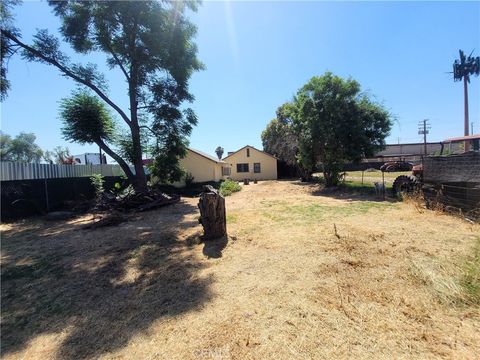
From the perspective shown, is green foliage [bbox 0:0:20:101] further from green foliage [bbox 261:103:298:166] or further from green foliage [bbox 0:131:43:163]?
green foliage [bbox 0:131:43:163]

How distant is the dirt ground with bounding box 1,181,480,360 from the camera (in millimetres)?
2496

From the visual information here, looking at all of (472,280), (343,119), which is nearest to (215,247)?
(472,280)

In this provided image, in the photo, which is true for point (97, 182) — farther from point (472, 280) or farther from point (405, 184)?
point (405, 184)

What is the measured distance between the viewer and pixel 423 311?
284 cm

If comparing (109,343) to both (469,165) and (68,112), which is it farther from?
(68,112)

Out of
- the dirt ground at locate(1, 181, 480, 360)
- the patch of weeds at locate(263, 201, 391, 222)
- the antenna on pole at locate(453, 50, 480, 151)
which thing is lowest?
the dirt ground at locate(1, 181, 480, 360)

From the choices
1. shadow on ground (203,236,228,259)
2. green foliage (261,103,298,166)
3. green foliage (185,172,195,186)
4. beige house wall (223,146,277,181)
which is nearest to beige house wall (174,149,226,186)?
green foliage (185,172,195,186)

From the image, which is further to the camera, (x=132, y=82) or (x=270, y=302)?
(x=132, y=82)

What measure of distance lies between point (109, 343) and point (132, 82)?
13446 millimetres

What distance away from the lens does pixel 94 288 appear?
400 centimetres

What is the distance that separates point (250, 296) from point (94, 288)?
2.42 m

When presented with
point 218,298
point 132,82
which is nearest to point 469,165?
point 218,298

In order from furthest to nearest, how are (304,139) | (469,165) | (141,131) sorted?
1. (304,139)
2. (141,131)
3. (469,165)

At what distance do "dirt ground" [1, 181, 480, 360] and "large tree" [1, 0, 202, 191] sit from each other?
921 cm
